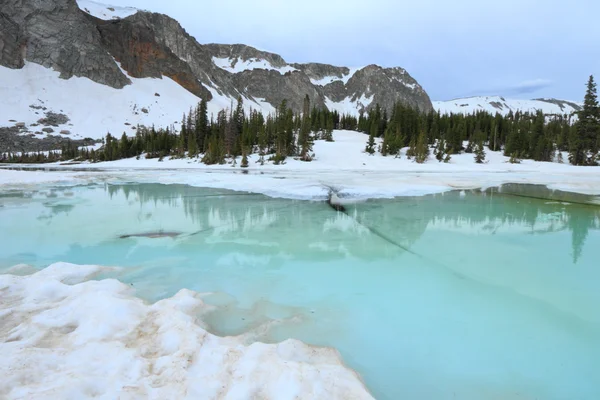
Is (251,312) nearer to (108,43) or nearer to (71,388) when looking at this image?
(71,388)

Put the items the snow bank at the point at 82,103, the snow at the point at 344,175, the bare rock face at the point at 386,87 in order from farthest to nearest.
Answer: the bare rock face at the point at 386,87 < the snow bank at the point at 82,103 < the snow at the point at 344,175

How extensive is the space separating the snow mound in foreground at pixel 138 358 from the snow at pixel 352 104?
179099 mm

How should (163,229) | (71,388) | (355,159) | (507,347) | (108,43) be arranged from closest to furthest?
(71,388), (507,347), (163,229), (355,159), (108,43)

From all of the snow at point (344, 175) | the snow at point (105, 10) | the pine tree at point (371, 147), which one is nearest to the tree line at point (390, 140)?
the pine tree at point (371, 147)

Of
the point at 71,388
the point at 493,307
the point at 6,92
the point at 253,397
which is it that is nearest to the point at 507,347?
the point at 493,307

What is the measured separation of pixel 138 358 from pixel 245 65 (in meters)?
186

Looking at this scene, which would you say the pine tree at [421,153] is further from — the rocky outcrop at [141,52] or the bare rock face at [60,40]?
the rocky outcrop at [141,52]

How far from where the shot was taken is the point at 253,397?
7.84ft

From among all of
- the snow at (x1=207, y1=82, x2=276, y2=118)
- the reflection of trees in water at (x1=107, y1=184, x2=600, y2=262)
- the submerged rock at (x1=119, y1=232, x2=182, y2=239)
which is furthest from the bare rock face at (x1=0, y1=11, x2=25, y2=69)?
the submerged rock at (x1=119, y1=232, x2=182, y2=239)

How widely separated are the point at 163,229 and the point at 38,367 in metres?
6.17

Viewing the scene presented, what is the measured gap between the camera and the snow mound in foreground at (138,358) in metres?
2.37

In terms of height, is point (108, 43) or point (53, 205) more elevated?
point (108, 43)

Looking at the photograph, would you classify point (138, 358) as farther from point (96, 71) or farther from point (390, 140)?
point (96, 71)

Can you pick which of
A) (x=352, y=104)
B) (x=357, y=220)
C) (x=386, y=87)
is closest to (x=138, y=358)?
(x=357, y=220)
